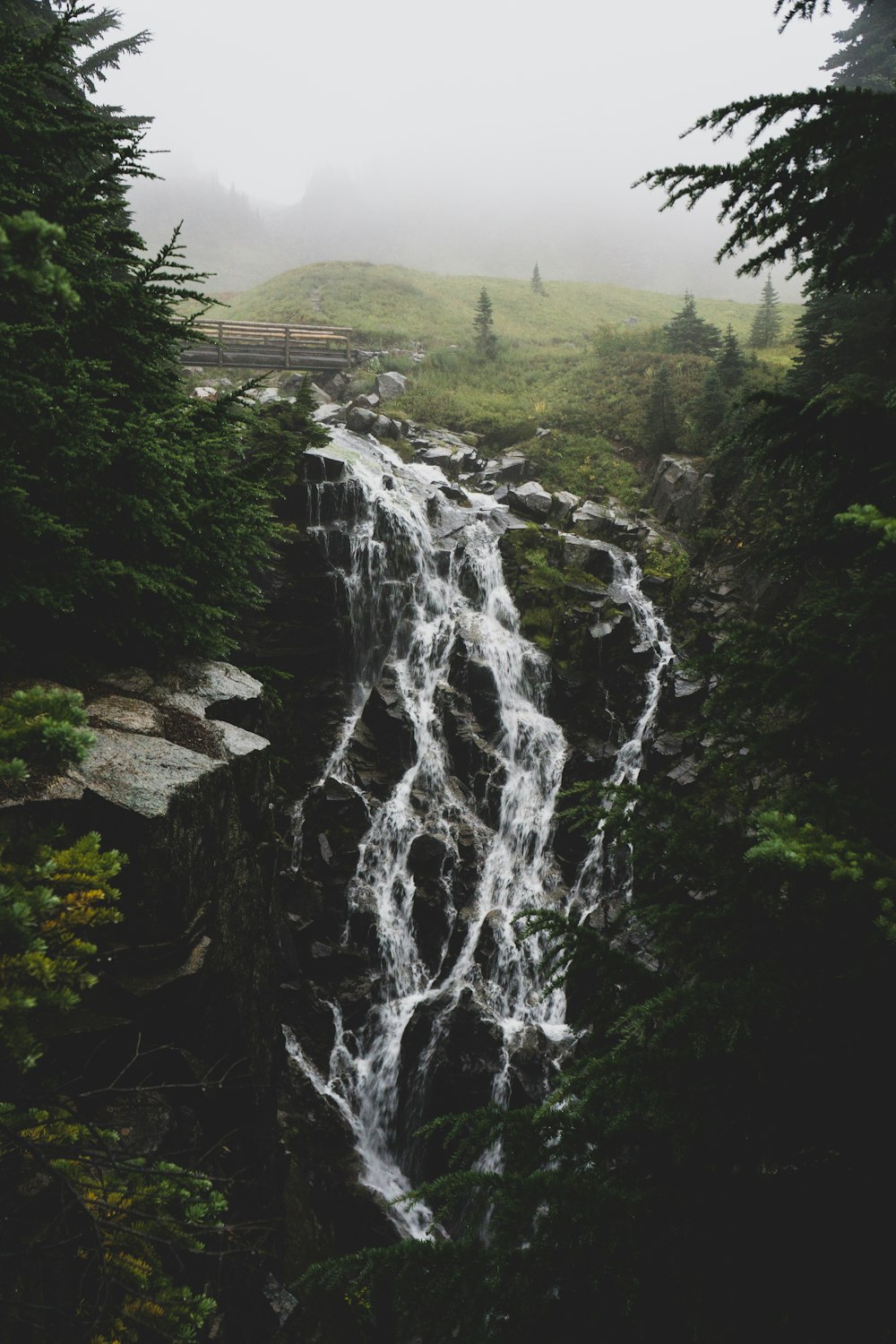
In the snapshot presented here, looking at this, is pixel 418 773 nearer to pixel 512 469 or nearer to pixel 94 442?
pixel 94 442

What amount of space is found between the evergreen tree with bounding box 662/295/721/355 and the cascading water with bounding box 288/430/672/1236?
14086 mm

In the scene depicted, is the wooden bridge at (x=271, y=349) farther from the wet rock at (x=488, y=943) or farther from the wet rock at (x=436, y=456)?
the wet rock at (x=488, y=943)

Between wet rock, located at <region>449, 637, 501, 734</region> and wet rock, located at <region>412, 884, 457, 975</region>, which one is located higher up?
wet rock, located at <region>449, 637, 501, 734</region>

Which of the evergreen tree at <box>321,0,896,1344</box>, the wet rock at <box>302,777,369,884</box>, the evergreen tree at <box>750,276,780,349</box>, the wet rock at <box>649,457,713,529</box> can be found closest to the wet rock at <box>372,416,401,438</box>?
the wet rock at <box>649,457,713,529</box>

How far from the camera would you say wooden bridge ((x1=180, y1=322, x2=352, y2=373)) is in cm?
2358

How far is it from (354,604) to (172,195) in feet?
409

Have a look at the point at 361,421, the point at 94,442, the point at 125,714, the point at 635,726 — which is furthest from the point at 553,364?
the point at 125,714

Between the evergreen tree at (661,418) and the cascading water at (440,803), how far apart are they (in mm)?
6084

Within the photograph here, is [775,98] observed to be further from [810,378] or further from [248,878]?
[810,378]

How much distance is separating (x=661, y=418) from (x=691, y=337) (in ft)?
28.1

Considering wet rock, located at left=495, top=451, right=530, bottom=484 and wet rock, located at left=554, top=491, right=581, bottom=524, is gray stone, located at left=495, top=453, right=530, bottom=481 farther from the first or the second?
wet rock, located at left=554, top=491, right=581, bottom=524

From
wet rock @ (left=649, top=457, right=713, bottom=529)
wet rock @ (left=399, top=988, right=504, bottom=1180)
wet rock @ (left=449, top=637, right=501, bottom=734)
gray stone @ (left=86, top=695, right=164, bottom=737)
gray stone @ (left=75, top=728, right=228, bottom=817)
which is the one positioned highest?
wet rock @ (left=649, top=457, right=713, bottom=529)

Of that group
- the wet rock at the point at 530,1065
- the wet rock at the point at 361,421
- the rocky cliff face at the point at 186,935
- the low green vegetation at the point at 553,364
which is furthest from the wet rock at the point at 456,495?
the wet rock at the point at 530,1065

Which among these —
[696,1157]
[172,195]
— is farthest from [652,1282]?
[172,195]
